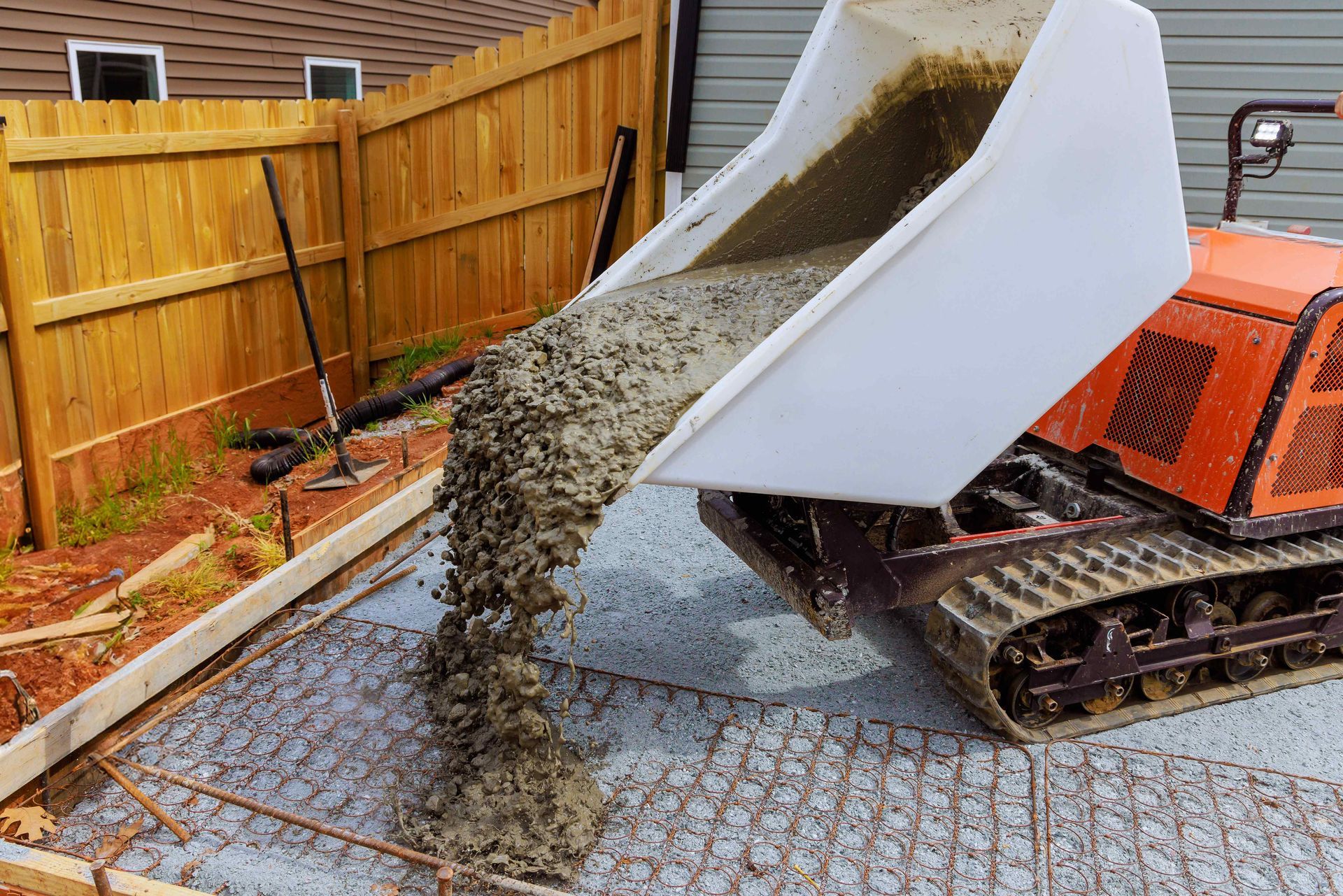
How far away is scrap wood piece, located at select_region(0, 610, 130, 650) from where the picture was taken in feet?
12.3

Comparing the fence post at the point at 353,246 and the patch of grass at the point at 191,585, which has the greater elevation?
the fence post at the point at 353,246

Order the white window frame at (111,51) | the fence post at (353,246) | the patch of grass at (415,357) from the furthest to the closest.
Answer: the white window frame at (111,51) → the patch of grass at (415,357) → the fence post at (353,246)

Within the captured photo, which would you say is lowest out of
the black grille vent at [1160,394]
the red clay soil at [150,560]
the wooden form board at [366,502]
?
the red clay soil at [150,560]

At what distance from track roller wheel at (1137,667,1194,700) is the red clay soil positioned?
3361 mm

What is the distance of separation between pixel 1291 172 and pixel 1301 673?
412 centimetres

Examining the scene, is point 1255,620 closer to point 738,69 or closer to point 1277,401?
point 1277,401

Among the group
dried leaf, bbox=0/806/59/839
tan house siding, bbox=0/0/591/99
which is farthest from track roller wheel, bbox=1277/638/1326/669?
tan house siding, bbox=0/0/591/99

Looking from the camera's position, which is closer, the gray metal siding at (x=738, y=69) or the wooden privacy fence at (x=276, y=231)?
the wooden privacy fence at (x=276, y=231)

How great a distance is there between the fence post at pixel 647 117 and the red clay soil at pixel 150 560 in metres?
2.18

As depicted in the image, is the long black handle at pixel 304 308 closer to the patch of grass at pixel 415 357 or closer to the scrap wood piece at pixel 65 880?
the patch of grass at pixel 415 357

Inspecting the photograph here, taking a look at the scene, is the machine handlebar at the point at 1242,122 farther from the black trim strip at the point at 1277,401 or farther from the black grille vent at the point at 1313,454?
the black grille vent at the point at 1313,454

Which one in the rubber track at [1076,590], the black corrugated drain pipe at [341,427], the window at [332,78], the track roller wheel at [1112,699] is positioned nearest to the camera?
the rubber track at [1076,590]

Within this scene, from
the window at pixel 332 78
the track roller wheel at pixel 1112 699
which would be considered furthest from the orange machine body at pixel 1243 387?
the window at pixel 332 78

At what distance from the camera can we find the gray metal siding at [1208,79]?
6395 millimetres
